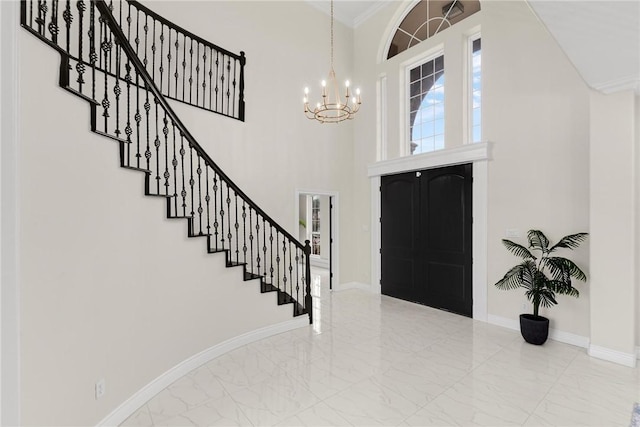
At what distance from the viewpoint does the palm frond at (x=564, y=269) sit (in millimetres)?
3549

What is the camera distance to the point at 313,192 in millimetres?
6258

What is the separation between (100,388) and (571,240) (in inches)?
189

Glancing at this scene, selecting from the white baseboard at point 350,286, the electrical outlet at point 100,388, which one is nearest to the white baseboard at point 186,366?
the electrical outlet at point 100,388

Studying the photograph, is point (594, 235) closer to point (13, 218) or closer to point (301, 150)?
point (301, 150)

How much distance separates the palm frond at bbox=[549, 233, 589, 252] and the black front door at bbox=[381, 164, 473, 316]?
1.31 meters

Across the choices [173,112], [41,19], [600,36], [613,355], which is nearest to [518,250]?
[613,355]

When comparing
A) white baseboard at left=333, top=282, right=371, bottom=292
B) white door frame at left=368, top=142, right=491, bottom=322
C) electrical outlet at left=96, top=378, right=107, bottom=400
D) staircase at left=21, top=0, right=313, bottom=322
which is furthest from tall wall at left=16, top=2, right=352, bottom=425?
white door frame at left=368, top=142, right=491, bottom=322

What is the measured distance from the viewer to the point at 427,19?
580 cm

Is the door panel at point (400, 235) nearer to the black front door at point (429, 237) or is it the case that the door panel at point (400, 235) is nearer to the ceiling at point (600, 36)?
the black front door at point (429, 237)

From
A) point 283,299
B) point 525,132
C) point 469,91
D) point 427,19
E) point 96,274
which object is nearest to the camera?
point 96,274

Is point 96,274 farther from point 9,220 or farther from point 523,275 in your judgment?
point 523,275

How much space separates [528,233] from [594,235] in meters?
0.75

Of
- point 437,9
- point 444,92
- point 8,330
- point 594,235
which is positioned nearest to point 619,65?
point 594,235

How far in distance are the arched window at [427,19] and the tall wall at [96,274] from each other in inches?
145
